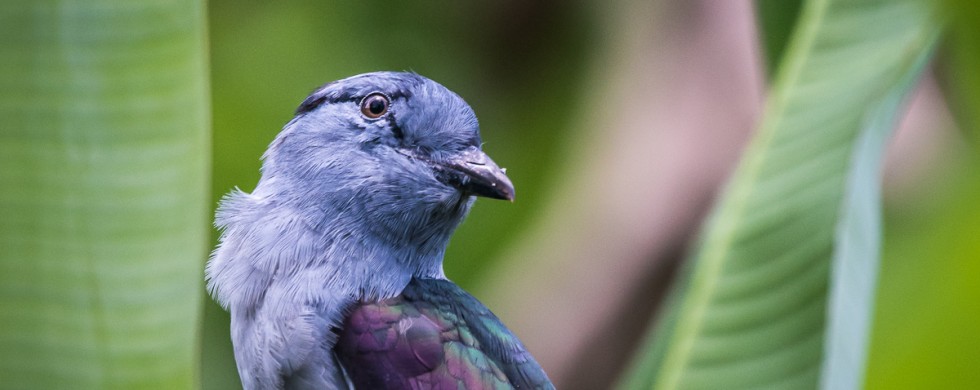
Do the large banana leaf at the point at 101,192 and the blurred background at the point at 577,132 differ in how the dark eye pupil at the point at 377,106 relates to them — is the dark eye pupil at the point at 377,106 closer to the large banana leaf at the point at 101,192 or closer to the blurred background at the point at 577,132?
the large banana leaf at the point at 101,192

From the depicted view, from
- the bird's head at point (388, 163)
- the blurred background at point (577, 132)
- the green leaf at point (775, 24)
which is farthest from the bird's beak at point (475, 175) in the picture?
the blurred background at point (577, 132)

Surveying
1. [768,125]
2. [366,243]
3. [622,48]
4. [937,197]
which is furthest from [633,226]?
[366,243]

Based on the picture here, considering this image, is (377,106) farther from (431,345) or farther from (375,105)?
(431,345)

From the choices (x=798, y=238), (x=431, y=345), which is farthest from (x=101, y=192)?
(x=798, y=238)

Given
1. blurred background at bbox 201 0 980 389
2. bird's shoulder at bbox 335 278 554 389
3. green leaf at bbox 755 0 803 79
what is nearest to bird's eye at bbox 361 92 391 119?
bird's shoulder at bbox 335 278 554 389

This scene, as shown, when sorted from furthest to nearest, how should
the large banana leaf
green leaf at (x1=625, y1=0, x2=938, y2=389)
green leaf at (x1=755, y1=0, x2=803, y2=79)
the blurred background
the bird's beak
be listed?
the blurred background → green leaf at (x1=755, y1=0, x2=803, y2=79) → green leaf at (x1=625, y1=0, x2=938, y2=389) → the bird's beak → the large banana leaf

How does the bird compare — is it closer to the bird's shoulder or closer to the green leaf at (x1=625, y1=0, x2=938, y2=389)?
the bird's shoulder
